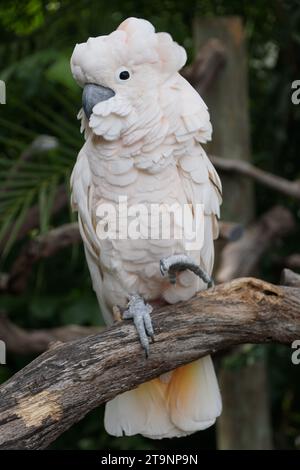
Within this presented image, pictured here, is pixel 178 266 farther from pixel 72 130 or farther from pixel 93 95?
pixel 72 130

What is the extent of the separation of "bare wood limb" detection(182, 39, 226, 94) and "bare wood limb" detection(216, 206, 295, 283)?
1.86 feet

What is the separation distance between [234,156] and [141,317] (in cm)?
140

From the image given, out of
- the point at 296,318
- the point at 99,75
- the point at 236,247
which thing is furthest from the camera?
the point at 236,247

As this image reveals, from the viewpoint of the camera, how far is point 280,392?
128 inches

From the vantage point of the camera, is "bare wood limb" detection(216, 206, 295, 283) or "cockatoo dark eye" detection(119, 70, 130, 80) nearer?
"cockatoo dark eye" detection(119, 70, 130, 80)

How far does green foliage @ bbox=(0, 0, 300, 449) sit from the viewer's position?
2.70 meters

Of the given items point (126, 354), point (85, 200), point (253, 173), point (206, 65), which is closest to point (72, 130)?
point (206, 65)

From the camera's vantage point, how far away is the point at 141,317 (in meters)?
1.60

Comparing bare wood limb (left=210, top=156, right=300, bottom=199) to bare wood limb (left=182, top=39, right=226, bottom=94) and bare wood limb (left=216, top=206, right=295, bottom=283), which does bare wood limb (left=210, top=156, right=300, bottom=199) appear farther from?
bare wood limb (left=182, top=39, right=226, bottom=94)

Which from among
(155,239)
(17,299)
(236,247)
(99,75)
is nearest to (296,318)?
(155,239)

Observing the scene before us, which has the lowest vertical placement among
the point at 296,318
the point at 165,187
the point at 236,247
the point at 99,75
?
the point at 236,247

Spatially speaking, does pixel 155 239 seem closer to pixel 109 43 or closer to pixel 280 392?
pixel 109 43

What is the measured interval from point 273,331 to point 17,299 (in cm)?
158

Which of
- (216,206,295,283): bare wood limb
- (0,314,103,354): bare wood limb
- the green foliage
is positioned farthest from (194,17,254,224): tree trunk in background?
(0,314,103,354): bare wood limb
